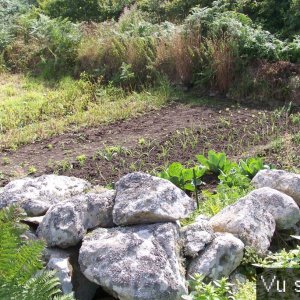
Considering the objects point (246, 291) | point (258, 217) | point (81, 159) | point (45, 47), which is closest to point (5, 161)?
point (81, 159)

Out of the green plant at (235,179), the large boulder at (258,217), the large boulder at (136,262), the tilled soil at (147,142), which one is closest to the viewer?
the large boulder at (136,262)

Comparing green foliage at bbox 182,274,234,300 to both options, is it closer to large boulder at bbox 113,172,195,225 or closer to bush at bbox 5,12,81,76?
large boulder at bbox 113,172,195,225

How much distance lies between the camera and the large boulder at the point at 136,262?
4.13 metres

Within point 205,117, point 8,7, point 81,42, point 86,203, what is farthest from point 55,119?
point 8,7

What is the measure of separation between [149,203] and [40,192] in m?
1.15

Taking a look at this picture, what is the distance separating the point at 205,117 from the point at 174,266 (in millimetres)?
5225

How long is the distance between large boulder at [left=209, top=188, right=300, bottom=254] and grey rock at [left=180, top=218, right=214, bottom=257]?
210 mm

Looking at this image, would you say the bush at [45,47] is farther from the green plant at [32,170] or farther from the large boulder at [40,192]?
the large boulder at [40,192]

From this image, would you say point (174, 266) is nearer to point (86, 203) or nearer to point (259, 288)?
point (259, 288)

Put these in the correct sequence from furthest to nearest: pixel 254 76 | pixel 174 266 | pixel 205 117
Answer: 1. pixel 254 76
2. pixel 205 117
3. pixel 174 266

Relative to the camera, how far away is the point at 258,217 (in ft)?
15.9

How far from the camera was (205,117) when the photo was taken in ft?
30.6

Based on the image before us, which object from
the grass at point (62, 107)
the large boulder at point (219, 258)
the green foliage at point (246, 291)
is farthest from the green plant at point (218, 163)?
the grass at point (62, 107)

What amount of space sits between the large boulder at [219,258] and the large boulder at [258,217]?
0.55ft
